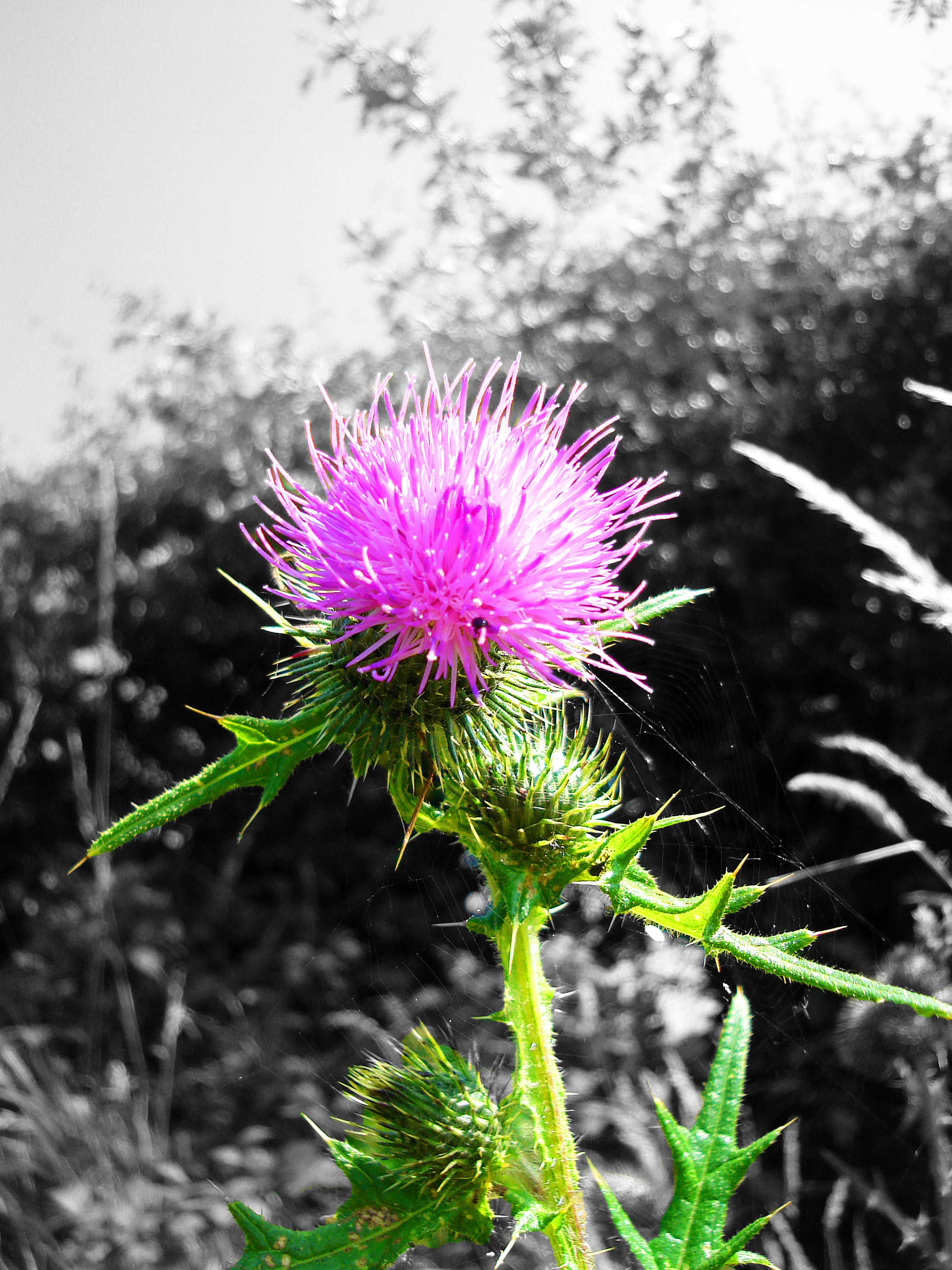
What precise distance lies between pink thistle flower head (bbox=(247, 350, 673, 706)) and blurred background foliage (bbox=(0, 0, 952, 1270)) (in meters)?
0.64

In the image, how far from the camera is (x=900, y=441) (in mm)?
3971

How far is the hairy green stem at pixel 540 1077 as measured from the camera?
51.1 inches

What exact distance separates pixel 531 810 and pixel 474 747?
0.12 m

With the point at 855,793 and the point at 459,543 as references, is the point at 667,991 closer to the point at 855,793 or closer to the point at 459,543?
the point at 855,793

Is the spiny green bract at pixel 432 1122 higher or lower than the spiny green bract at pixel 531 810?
lower

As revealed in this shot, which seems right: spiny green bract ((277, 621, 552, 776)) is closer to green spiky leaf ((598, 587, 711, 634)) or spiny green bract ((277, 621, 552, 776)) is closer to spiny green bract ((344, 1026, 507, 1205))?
green spiky leaf ((598, 587, 711, 634))

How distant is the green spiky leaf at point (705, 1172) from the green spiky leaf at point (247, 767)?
2.14 feet

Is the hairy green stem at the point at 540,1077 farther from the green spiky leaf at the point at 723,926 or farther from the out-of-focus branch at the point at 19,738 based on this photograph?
the out-of-focus branch at the point at 19,738

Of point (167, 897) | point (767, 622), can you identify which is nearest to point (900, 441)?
point (767, 622)

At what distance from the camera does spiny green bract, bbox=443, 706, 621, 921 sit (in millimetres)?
1326

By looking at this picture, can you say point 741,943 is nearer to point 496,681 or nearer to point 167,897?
point 496,681

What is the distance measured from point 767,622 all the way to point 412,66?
114 inches

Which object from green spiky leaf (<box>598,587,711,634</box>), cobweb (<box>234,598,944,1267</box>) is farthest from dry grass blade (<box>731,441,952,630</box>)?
cobweb (<box>234,598,944,1267</box>)

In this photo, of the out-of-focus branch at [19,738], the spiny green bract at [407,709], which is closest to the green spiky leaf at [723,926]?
the spiny green bract at [407,709]
